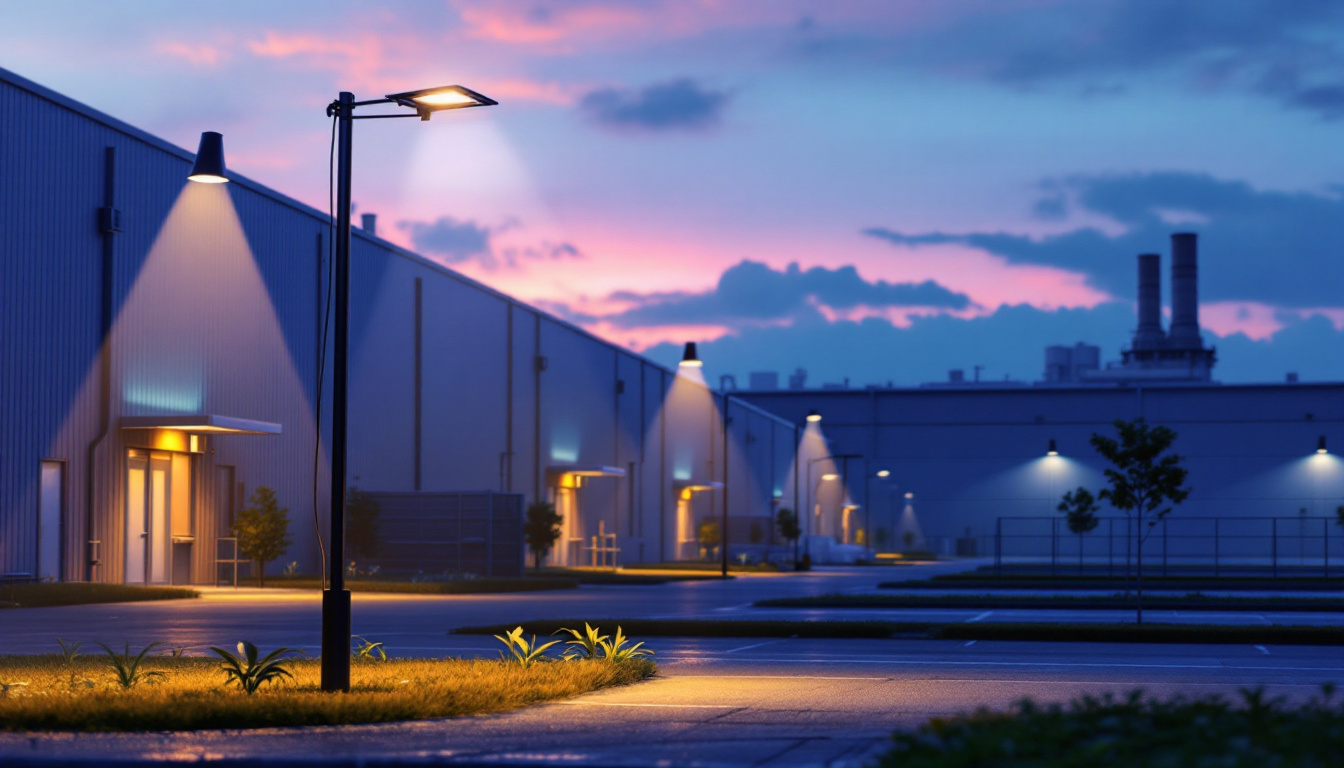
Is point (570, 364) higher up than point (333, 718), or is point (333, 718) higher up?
point (570, 364)

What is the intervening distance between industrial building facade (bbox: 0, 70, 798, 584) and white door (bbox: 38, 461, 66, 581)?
0.05m

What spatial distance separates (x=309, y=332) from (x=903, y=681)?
31.1 meters

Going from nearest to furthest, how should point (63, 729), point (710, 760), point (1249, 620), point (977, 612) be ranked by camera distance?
point (710, 760)
point (63, 729)
point (1249, 620)
point (977, 612)

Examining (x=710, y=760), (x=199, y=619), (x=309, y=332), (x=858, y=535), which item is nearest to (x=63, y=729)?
(x=710, y=760)

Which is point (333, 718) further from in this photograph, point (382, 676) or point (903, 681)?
point (903, 681)

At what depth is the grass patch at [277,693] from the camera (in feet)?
33.3

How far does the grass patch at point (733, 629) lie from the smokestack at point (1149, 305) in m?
90.6

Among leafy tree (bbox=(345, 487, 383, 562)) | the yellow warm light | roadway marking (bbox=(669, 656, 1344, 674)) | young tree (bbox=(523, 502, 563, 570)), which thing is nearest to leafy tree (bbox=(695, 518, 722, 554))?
young tree (bbox=(523, 502, 563, 570))

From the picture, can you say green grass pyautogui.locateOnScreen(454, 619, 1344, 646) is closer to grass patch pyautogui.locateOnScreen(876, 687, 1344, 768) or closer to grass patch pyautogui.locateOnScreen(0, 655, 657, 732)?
grass patch pyautogui.locateOnScreen(0, 655, 657, 732)

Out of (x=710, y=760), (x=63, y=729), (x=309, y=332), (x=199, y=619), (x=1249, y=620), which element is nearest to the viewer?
(x=710, y=760)

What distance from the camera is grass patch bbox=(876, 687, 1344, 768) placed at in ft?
21.6

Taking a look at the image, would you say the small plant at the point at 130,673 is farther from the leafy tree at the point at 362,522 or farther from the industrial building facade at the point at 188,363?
the leafy tree at the point at 362,522

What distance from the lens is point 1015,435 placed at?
102m

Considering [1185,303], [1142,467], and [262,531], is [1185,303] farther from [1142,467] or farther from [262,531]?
[1142,467]
